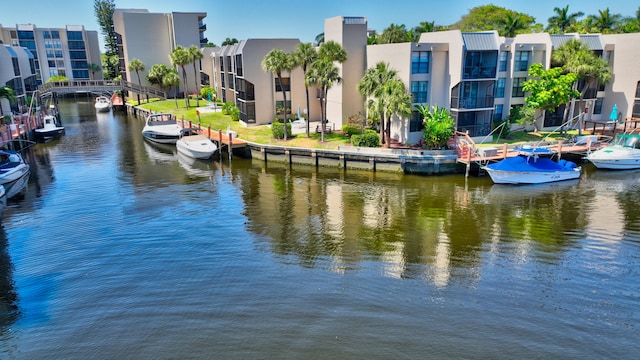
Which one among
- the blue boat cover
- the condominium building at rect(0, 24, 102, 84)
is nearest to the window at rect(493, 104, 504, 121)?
the blue boat cover

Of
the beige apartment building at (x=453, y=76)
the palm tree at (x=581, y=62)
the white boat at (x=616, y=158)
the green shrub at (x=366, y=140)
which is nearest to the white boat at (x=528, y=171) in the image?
the white boat at (x=616, y=158)

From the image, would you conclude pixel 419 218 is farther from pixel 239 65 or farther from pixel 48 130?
pixel 48 130

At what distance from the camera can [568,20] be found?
71.4 metres

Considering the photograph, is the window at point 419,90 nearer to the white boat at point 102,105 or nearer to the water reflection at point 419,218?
the water reflection at point 419,218

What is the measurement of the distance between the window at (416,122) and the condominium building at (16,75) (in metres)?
50.0

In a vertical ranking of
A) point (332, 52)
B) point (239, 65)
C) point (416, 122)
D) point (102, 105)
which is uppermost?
point (332, 52)

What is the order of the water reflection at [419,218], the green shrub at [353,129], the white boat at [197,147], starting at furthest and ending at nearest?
the green shrub at [353,129] < the white boat at [197,147] < the water reflection at [419,218]

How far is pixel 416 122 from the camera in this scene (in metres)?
42.0

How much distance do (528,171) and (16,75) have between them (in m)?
68.3

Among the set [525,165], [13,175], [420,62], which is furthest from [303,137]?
[13,175]

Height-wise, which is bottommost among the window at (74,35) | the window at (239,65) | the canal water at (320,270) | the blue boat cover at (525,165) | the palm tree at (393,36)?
the canal water at (320,270)

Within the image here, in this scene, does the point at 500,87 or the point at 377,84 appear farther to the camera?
the point at 500,87

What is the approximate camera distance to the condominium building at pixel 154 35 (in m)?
85.1

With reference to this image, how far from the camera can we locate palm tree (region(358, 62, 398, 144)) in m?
39.0
